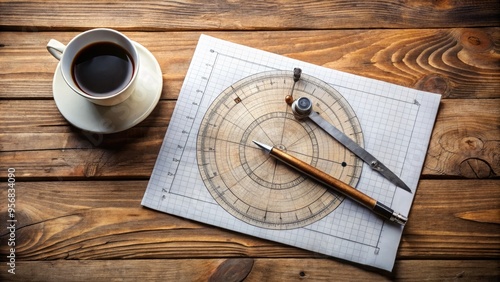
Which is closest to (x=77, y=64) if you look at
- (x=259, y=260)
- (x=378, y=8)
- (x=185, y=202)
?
(x=185, y=202)

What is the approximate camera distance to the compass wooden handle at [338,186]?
96cm

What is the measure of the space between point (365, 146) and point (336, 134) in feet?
0.21

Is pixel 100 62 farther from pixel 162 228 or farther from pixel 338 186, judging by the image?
pixel 338 186

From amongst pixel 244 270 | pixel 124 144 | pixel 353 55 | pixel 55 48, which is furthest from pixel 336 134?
pixel 55 48

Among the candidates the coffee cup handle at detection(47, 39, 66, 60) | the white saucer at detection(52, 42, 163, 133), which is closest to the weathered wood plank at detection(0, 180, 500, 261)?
the white saucer at detection(52, 42, 163, 133)

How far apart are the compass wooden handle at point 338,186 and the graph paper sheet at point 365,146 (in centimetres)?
3

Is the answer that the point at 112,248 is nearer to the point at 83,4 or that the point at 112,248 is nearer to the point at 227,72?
the point at 227,72

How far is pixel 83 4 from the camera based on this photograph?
43.2 inches

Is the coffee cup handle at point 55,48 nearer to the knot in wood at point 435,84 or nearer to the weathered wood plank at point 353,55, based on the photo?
the weathered wood plank at point 353,55

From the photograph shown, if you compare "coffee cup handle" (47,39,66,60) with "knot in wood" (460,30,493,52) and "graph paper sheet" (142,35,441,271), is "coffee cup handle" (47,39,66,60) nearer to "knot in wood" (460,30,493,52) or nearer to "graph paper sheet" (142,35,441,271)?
"graph paper sheet" (142,35,441,271)

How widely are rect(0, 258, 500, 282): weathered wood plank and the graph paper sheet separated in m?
0.03

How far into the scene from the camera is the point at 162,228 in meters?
1.00

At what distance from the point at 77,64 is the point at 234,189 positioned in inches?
15.3

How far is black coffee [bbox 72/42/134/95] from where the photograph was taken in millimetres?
958
